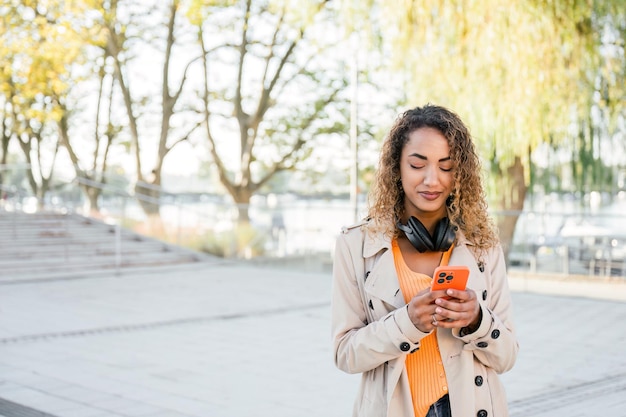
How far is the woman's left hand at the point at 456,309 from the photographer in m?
2.26

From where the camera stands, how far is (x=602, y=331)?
955cm

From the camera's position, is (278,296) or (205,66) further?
(205,66)

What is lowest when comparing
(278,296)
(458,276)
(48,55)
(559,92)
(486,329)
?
(278,296)

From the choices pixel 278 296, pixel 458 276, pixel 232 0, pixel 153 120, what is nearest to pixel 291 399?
pixel 458 276

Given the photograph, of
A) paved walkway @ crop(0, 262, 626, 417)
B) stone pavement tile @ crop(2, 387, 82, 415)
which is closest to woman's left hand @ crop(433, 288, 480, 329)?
paved walkway @ crop(0, 262, 626, 417)

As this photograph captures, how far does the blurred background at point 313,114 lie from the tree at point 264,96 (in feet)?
0.19

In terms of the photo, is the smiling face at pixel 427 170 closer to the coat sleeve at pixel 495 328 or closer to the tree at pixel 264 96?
the coat sleeve at pixel 495 328

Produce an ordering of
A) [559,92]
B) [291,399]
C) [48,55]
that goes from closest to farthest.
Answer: [291,399] → [559,92] → [48,55]

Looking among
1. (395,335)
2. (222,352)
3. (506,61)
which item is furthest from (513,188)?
(395,335)

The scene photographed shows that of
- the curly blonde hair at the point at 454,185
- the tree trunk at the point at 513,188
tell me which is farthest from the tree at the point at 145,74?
the curly blonde hair at the point at 454,185

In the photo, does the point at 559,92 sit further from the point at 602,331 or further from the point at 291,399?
the point at 291,399

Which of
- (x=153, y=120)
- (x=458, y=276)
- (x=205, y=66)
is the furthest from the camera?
(x=153, y=120)

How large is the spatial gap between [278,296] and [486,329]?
35.3 ft

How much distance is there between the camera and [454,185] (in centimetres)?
259
